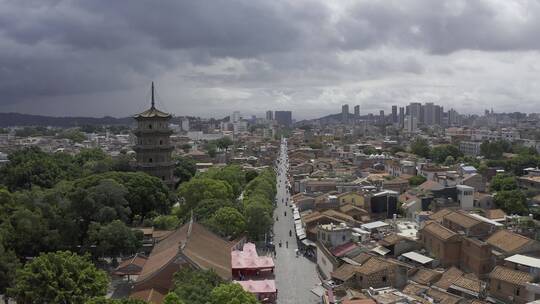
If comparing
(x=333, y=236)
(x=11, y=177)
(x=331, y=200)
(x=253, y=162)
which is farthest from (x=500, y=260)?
(x=253, y=162)

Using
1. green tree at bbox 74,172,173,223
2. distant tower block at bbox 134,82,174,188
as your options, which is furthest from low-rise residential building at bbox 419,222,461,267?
distant tower block at bbox 134,82,174,188

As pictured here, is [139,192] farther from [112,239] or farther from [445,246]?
[445,246]

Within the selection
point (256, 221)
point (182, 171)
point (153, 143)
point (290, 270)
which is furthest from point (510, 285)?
point (182, 171)

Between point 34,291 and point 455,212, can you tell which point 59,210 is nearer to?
point 34,291

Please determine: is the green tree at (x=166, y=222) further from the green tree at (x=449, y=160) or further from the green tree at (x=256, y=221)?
the green tree at (x=449, y=160)

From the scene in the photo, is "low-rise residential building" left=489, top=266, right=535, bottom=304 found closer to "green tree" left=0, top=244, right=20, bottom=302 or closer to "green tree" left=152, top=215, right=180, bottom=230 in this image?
"green tree" left=152, top=215, right=180, bottom=230
